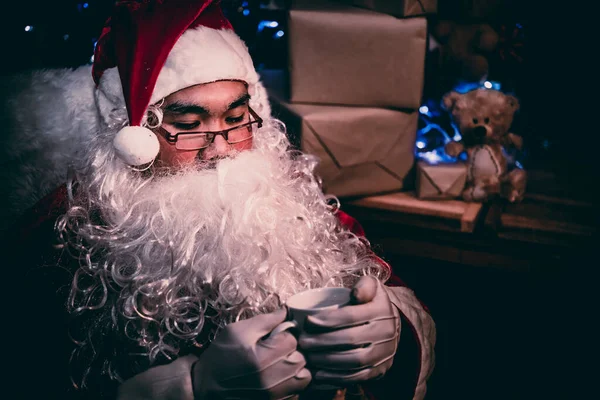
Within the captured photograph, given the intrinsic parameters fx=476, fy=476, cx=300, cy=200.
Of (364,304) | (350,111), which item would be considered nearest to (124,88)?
(364,304)

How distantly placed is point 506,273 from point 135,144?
58.7 inches

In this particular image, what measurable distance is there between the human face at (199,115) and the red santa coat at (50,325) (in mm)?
291

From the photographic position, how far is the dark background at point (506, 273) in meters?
1.60

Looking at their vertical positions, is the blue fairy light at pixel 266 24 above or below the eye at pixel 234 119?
above

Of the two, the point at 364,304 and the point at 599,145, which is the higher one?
the point at 364,304

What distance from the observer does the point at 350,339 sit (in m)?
0.82

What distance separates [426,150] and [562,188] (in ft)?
2.08

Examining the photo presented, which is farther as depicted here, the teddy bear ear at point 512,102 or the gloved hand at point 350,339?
the teddy bear ear at point 512,102

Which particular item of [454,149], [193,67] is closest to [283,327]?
[193,67]

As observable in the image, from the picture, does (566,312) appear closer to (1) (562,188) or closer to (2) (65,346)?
(1) (562,188)

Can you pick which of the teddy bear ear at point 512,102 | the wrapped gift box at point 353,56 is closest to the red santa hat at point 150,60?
the wrapped gift box at point 353,56

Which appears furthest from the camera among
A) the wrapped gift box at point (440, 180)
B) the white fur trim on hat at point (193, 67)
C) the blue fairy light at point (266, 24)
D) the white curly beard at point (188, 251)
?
the blue fairy light at point (266, 24)

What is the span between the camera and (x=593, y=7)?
206 centimetres

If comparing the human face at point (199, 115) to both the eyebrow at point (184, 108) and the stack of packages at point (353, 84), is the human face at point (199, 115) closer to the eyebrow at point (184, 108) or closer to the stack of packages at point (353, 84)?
the eyebrow at point (184, 108)
